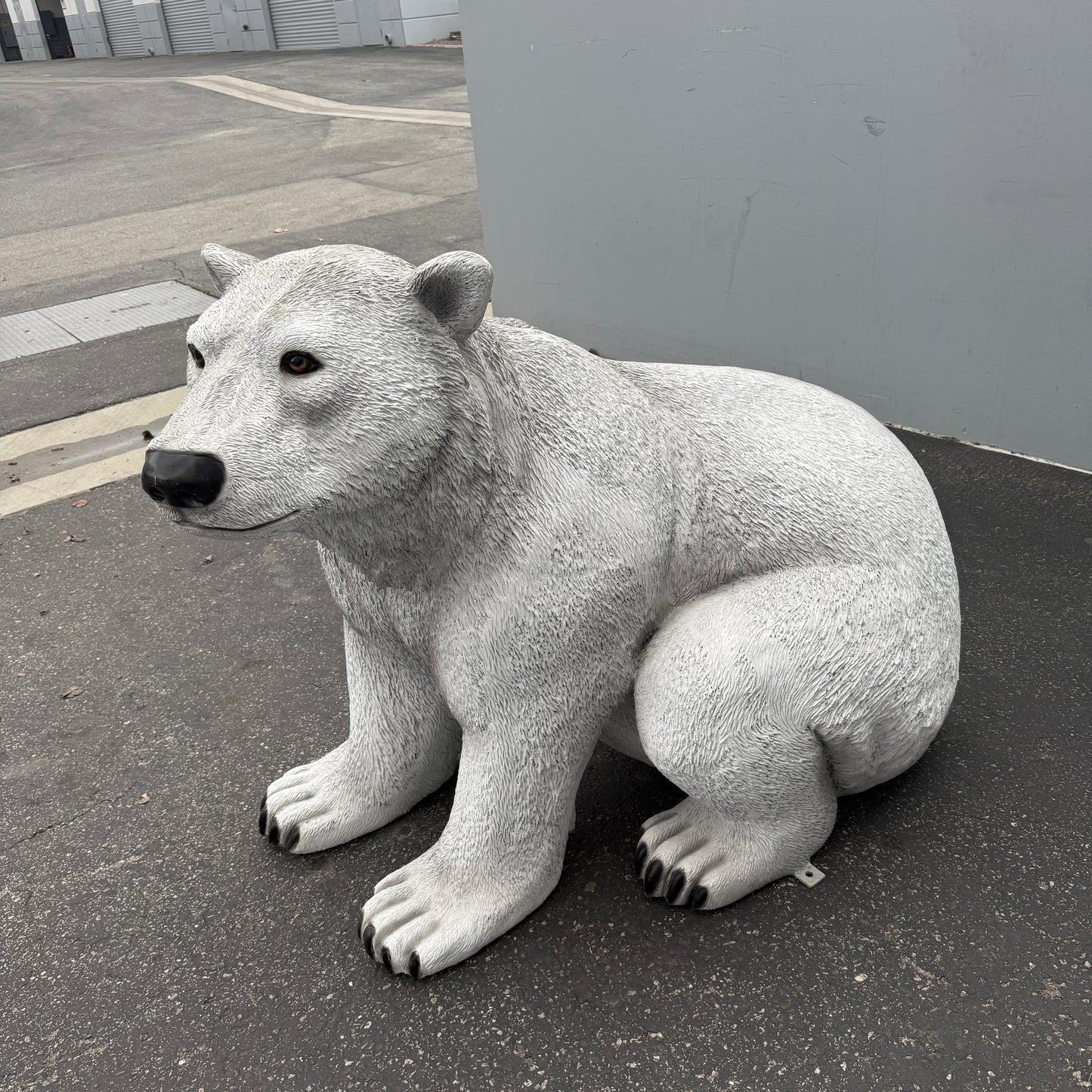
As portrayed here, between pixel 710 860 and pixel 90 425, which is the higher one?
pixel 710 860

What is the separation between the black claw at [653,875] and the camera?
2.01 m

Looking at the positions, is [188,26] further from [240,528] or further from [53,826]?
[240,528]

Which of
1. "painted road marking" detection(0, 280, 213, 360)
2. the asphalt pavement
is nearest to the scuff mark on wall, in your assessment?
the asphalt pavement

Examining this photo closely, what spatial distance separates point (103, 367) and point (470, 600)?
4535 mm

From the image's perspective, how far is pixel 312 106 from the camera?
1463 cm

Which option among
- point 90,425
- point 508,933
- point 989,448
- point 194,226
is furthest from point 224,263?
point 194,226

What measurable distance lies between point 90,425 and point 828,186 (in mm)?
3505

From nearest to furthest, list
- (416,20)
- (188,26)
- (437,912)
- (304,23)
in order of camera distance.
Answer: (437,912) < (416,20) < (304,23) < (188,26)

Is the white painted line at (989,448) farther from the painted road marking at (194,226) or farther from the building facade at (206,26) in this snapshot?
the building facade at (206,26)

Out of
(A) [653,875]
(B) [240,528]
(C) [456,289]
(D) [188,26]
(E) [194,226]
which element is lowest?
(D) [188,26]

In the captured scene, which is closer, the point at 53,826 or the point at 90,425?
the point at 53,826

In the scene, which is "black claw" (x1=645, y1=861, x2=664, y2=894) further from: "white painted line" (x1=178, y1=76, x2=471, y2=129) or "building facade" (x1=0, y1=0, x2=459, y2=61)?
"building facade" (x1=0, y1=0, x2=459, y2=61)

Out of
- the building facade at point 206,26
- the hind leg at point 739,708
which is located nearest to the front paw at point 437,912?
the hind leg at point 739,708

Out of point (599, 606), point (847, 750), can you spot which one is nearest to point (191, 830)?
point (599, 606)
